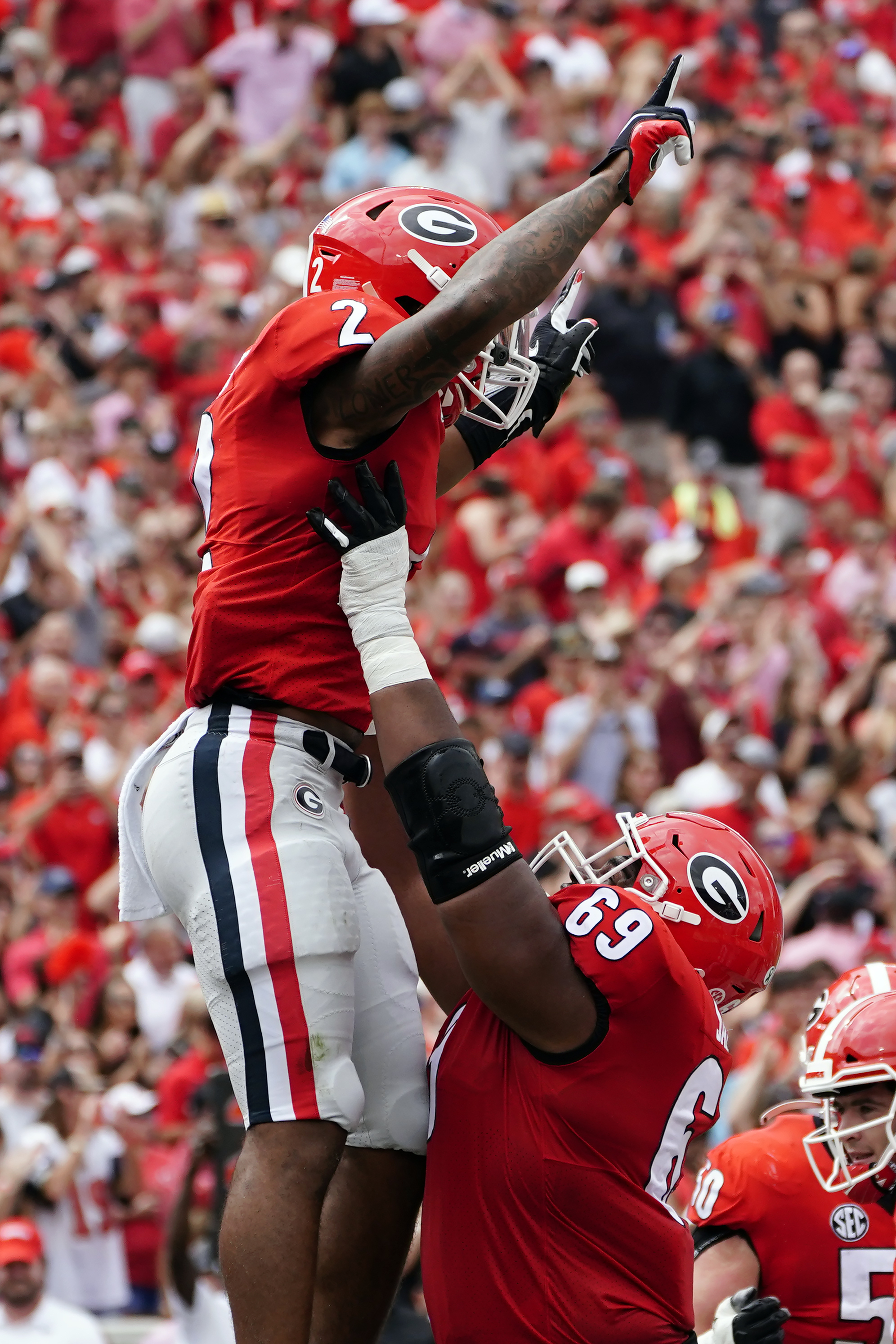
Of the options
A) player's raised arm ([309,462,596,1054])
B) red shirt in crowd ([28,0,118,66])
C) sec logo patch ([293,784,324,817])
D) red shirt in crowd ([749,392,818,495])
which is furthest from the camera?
red shirt in crowd ([28,0,118,66])

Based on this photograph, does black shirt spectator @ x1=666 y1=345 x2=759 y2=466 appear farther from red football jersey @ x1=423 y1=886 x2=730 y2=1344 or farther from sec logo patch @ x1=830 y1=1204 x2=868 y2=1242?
red football jersey @ x1=423 y1=886 x2=730 y2=1344

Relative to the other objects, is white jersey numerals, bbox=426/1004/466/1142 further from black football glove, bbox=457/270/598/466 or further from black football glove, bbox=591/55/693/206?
black football glove, bbox=591/55/693/206

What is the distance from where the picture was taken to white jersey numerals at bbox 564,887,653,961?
3396 mm

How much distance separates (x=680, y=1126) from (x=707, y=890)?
405 millimetres

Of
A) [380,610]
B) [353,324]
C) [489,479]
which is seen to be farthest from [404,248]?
[489,479]

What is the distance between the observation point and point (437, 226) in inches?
151

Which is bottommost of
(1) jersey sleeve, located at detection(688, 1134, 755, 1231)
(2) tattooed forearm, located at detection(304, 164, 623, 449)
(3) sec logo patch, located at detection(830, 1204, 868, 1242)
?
(3) sec logo patch, located at detection(830, 1204, 868, 1242)

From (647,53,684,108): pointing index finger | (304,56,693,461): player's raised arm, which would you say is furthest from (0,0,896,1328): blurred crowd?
(304,56,693,461): player's raised arm

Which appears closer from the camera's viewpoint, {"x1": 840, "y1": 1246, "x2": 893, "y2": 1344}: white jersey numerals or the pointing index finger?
the pointing index finger

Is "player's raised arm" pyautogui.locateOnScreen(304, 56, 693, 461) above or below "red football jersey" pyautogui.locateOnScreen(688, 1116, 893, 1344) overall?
above

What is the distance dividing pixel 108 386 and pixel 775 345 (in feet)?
13.1

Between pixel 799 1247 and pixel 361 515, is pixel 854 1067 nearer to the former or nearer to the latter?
pixel 799 1247

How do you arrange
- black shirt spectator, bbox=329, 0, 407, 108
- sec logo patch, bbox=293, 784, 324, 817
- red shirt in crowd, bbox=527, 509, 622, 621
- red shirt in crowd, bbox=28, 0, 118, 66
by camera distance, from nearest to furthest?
sec logo patch, bbox=293, 784, 324, 817 → red shirt in crowd, bbox=527, 509, 622, 621 → black shirt spectator, bbox=329, 0, 407, 108 → red shirt in crowd, bbox=28, 0, 118, 66

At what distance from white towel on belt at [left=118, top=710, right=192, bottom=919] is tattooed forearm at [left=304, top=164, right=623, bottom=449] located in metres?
0.64
